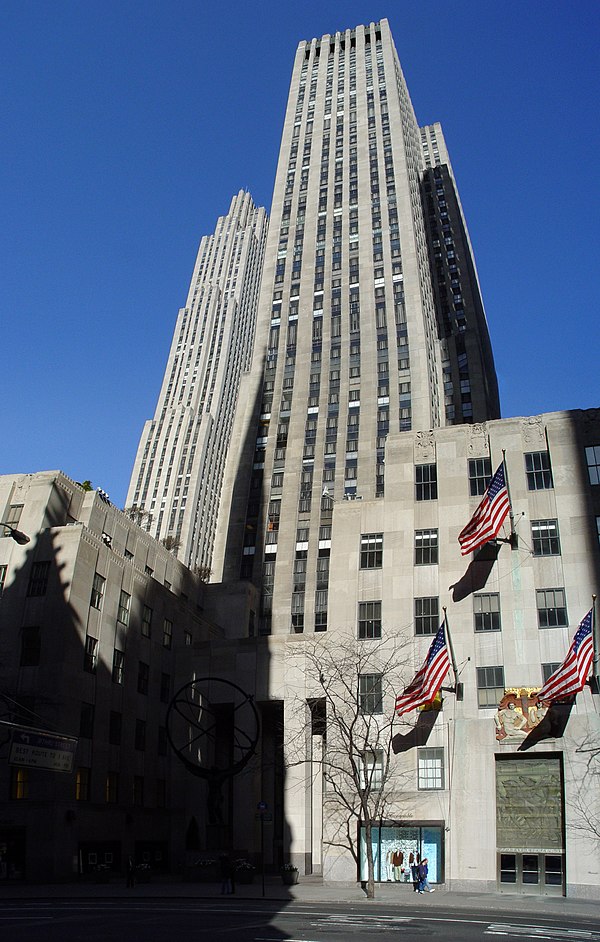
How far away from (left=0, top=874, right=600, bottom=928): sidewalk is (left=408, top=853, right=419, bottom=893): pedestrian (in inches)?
15.7

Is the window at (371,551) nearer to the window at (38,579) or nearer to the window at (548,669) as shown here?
the window at (548,669)

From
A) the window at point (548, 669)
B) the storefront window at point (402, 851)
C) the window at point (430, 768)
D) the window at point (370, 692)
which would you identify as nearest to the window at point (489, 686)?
the window at point (548, 669)

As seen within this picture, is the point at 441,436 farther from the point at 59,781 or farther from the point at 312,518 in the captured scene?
the point at 312,518

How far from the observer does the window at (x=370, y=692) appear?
1869 inches

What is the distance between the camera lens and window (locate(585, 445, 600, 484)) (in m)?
49.5

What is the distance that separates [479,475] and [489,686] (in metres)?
13.7

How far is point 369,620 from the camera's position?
165 feet

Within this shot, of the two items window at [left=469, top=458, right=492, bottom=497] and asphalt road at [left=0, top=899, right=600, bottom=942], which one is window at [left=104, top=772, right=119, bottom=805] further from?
window at [left=469, top=458, right=492, bottom=497]

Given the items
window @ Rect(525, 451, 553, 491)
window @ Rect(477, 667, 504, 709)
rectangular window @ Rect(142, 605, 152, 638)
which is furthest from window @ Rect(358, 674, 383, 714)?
rectangular window @ Rect(142, 605, 152, 638)

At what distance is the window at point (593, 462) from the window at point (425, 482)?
9.64m

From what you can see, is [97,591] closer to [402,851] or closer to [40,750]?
[40,750]

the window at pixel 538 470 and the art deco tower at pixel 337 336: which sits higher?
the art deco tower at pixel 337 336

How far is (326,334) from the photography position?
113 meters

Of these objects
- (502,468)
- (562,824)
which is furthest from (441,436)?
(562,824)
